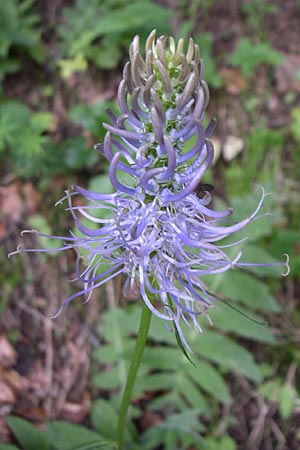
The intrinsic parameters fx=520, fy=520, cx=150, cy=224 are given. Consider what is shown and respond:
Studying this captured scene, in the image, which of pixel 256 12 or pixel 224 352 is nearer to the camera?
pixel 224 352

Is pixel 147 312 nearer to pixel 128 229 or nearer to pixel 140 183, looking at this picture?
pixel 128 229

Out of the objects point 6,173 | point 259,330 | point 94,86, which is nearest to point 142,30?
point 94,86

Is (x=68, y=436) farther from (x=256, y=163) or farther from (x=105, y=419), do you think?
(x=256, y=163)

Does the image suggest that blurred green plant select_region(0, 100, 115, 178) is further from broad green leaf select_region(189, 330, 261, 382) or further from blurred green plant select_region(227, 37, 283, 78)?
broad green leaf select_region(189, 330, 261, 382)

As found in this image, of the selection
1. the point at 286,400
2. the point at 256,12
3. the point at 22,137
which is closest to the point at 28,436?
the point at 286,400

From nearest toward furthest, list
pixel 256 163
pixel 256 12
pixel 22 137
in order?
pixel 22 137 < pixel 256 163 < pixel 256 12

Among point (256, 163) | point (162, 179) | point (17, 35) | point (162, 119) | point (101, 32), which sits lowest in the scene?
point (162, 179)

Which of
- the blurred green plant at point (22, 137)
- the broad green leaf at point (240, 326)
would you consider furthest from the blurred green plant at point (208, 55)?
the broad green leaf at point (240, 326)
